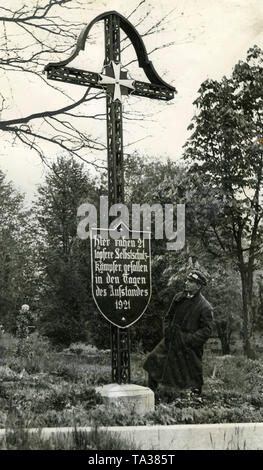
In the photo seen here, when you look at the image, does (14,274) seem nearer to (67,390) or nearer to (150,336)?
(150,336)

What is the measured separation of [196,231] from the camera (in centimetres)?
1600

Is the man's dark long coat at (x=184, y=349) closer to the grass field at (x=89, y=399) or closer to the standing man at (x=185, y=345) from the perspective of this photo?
the standing man at (x=185, y=345)

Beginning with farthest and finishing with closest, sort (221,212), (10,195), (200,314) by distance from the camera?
1. (10,195)
2. (221,212)
3. (200,314)

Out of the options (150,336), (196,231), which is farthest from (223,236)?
(150,336)

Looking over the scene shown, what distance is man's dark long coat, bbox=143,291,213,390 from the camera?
30.7ft

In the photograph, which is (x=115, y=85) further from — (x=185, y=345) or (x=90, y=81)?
(x=185, y=345)

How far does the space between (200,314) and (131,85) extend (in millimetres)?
3428

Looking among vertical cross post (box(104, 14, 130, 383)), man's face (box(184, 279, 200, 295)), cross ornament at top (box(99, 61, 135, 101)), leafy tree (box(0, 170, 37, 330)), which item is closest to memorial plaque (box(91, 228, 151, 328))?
vertical cross post (box(104, 14, 130, 383))

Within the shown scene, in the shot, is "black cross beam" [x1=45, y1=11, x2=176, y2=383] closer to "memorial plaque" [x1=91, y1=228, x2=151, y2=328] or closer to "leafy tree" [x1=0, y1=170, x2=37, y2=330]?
"memorial plaque" [x1=91, y1=228, x2=151, y2=328]

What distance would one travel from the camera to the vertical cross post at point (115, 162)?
8.70 metres

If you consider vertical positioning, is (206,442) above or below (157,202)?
below


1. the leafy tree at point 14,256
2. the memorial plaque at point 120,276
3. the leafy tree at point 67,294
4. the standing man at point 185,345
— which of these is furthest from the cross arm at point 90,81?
the leafy tree at point 14,256

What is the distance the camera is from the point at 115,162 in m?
9.03

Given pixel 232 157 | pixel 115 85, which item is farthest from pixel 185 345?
pixel 232 157
